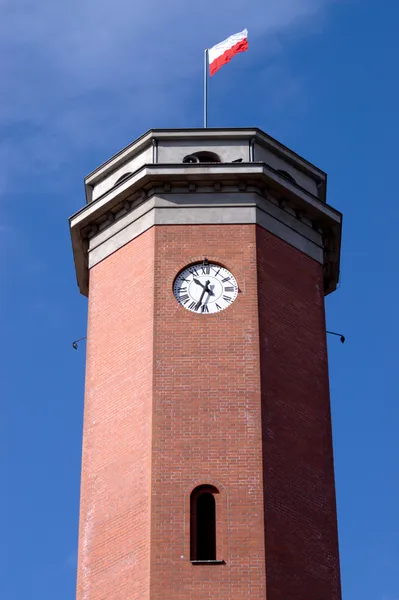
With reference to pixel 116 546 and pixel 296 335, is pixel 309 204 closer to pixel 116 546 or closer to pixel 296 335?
pixel 296 335

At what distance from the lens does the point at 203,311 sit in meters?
37.0

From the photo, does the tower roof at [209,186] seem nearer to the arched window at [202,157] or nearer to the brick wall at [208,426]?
the arched window at [202,157]

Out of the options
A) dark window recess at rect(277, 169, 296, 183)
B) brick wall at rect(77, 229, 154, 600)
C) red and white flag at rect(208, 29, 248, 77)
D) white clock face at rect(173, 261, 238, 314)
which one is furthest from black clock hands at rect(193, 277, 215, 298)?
red and white flag at rect(208, 29, 248, 77)

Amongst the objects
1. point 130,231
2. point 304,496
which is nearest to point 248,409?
point 304,496

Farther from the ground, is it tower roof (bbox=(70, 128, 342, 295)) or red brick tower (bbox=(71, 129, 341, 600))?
tower roof (bbox=(70, 128, 342, 295))

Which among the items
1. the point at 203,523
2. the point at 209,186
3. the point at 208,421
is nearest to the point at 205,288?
the point at 209,186

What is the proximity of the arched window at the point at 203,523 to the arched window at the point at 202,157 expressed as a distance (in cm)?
852

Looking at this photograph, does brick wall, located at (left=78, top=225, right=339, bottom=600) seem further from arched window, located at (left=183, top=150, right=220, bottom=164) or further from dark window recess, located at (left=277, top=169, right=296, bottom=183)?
arched window, located at (left=183, top=150, right=220, bottom=164)

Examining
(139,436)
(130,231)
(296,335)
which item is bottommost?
(139,436)

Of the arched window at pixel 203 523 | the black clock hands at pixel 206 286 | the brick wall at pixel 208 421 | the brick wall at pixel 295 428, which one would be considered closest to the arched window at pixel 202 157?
the brick wall at pixel 208 421

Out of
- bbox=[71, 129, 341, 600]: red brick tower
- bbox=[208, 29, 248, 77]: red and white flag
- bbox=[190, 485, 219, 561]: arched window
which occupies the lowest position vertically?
bbox=[190, 485, 219, 561]: arched window

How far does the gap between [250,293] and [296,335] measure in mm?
1509

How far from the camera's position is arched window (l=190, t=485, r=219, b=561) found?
3400 centimetres

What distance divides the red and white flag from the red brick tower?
102 inches
